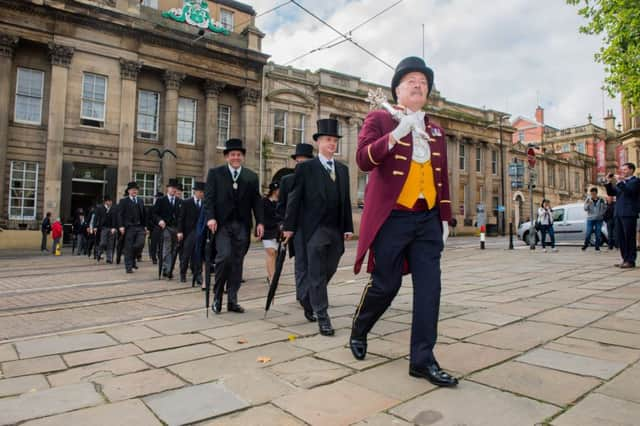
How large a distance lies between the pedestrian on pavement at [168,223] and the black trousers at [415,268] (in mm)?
6999

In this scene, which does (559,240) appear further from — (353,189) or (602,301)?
(353,189)

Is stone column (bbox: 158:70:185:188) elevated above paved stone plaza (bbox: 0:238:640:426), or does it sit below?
above

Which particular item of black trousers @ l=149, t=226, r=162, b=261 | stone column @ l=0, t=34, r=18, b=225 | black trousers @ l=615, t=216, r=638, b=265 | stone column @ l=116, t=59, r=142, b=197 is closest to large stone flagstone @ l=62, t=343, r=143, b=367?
black trousers @ l=149, t=226, r=162, b=261

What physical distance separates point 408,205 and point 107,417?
7.21 feet

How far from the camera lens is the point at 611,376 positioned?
109 inches

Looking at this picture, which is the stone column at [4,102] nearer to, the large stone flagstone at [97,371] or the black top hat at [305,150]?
the black top hat at [305,150]

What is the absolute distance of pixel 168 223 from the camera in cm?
987

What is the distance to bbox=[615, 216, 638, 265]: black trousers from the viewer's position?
8.99 metres

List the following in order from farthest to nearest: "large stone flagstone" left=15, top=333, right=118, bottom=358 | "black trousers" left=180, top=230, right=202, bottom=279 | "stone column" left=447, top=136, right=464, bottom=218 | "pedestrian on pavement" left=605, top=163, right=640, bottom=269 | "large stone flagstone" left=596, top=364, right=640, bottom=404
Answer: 1. "stone column" left=447, top=136, right=464, bottom=218
2. "pedestrian on pavement" left=605, top=163, right=640, bottom=269
3. "black trousers" left=180, top=230, right=202, bottom=279
4. "large stone flagstone" left=15, top=333, right=118, bottom=358
5. "large stone flagstone" left=596, top=364, right=640, bottom=404

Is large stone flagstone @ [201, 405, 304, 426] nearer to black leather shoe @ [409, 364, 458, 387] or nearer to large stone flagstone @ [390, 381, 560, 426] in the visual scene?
large stone flagstone @ [390, 381, 560, 426]

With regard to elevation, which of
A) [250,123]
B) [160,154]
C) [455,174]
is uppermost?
[250,123]

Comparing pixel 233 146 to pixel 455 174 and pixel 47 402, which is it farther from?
pixel 455 174

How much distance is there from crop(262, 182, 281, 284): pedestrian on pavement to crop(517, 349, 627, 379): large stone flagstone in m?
4.47

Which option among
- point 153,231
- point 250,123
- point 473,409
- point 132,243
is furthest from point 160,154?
point 473,409
